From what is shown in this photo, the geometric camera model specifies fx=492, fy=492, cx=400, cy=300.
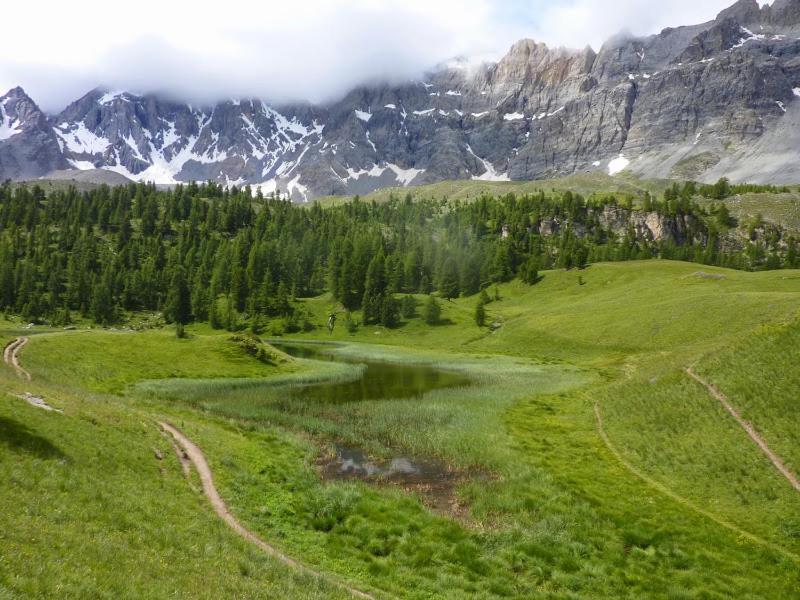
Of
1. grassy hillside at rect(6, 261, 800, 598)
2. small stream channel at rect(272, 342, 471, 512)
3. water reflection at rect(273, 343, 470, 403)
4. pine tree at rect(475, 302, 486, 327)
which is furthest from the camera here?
pine tree at rect(475, 302, 486, 327)

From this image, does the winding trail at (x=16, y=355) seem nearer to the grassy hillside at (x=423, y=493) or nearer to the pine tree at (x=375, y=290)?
the grassy hillside at (x=423, y=493)

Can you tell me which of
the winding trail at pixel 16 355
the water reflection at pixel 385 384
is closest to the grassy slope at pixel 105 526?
the winding trail at pixel 16 355

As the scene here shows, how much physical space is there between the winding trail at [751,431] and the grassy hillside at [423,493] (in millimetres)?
610

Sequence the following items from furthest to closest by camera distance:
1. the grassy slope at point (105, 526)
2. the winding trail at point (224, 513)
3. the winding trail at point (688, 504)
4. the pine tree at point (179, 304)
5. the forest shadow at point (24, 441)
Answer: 1. the pine tree at point (179, 304)
2. the winding trail at point (688, 504)
3. the forest shadow at point (24, 441)
4. the winding trail at point (224, 513)
5. the grassy slope at point (105, 526)

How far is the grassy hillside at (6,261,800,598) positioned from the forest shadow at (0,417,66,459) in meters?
0.11

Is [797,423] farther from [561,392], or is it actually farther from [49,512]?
[49,512]

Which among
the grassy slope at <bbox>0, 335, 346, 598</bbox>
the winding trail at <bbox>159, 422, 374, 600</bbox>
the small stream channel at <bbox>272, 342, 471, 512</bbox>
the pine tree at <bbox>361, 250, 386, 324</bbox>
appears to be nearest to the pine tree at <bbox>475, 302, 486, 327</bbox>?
the pine tree at <bbox>361, 250, 386, 324</bbox>

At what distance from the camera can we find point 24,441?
2231 centimetres

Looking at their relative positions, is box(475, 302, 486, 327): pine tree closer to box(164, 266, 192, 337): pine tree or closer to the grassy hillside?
the grassy hillside

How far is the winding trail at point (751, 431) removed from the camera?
1152 inches

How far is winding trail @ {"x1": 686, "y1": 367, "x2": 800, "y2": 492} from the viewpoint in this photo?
29.3 meters

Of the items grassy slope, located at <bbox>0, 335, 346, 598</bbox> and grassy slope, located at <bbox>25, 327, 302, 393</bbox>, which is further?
grassy slope, located at <bbox>25, 327, 302, 393</bbox>

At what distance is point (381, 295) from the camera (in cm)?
16312

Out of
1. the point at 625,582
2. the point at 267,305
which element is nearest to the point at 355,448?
the point at 625,582
